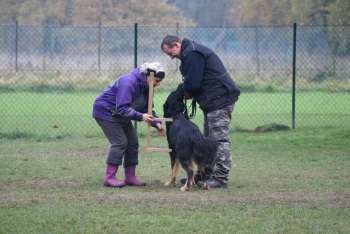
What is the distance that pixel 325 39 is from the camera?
1841 cm

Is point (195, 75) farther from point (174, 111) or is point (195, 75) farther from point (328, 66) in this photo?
point (328, 66)

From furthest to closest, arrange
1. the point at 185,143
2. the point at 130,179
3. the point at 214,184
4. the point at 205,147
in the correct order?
the point at 130,179 → the point at 214,184 → the point at 185,143 → the point at 205,147

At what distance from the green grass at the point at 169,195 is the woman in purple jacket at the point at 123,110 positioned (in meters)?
0.29

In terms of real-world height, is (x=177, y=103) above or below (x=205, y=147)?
above

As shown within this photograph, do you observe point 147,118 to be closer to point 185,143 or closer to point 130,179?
point 185,143

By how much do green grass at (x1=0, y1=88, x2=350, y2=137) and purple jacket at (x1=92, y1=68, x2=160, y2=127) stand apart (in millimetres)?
5744

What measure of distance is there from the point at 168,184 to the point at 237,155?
3.19 meters

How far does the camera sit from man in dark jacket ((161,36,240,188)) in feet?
26.0

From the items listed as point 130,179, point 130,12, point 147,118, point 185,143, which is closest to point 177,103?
point 147,118

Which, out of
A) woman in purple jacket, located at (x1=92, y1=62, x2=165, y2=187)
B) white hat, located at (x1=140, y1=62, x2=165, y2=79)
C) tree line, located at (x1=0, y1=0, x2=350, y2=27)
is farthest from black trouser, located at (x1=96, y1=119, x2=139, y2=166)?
tree line, located at (x1=0, y1=0, x2=350, y2=27)

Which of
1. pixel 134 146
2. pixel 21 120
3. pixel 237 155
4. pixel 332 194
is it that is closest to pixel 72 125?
pixel 21 120

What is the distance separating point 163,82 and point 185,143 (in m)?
11.2

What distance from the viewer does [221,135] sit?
813 centimetres

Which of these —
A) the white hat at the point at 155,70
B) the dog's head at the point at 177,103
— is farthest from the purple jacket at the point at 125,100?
the dog's head at the point at 177,103
